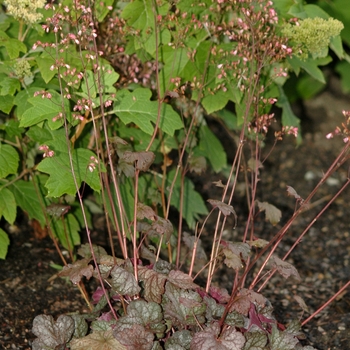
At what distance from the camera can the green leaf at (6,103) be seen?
7.36ft

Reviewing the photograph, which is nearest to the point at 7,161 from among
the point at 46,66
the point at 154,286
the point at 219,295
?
the point at 46,66

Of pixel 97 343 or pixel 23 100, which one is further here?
pixel 23 100

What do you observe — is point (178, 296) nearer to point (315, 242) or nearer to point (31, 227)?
point (31, 227)

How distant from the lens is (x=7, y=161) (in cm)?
233

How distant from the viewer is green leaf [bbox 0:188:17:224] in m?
2.43

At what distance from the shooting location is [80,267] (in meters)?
2.01

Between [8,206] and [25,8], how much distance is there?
2.43ft

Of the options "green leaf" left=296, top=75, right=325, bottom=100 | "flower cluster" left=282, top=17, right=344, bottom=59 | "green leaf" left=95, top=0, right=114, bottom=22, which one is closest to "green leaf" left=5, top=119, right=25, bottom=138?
"green leaf" left=95, top=0, right=114, bottom=22

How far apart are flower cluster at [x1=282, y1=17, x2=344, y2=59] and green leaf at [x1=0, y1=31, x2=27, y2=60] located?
35.9 inches

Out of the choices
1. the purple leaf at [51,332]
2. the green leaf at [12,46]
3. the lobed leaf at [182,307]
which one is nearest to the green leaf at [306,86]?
the green leaf at [12,46]

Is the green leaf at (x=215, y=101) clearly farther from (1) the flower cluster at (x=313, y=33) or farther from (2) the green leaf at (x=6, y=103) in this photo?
(2) the green leaf at (x=6, y=103)

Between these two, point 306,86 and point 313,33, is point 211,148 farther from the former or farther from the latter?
point 306,86

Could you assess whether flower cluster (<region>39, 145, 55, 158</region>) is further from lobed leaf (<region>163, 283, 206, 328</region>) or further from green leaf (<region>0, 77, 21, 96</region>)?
lobed leaf (<region>163, 283, 206, 328</region>)

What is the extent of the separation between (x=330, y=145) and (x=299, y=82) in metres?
0.51
